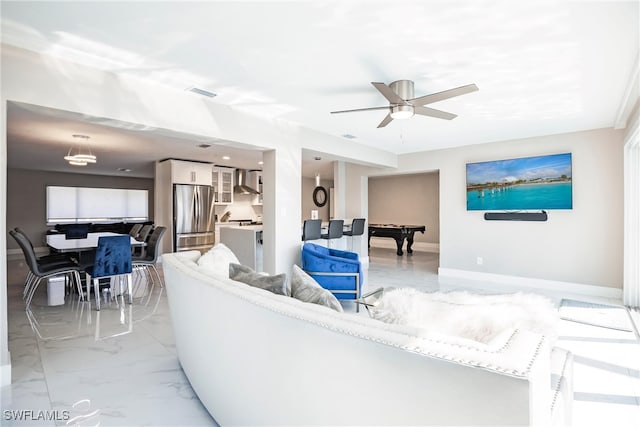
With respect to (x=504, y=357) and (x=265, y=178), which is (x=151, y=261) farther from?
(x=504, y=357)

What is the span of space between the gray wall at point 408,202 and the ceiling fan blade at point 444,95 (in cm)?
680

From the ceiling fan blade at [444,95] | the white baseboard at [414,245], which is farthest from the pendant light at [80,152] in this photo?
the white baseboard at [414,245]

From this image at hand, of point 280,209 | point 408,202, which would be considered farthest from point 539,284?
point 408,202

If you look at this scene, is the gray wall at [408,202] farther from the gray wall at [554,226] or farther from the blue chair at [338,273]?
the blue chair at [338,273]

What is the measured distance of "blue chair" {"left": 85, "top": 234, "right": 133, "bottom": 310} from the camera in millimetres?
4102

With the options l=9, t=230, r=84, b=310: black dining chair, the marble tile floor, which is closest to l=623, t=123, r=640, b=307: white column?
the marble tile floor

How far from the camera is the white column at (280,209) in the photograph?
455 centimetres

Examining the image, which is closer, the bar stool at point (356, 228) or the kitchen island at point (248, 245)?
the kitchen island at point (248, 245)

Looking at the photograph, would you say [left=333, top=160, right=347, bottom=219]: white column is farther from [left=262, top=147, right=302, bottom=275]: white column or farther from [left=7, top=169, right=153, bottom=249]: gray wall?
[left=7, top=169, right=153, bottom=249]: gray wall

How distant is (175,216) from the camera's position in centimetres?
763

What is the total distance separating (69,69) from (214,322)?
8.31ft

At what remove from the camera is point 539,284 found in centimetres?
536

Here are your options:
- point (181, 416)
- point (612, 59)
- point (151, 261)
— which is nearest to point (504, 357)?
point (181, 416)

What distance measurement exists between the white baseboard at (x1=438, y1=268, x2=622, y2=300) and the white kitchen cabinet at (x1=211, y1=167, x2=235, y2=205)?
572cm
